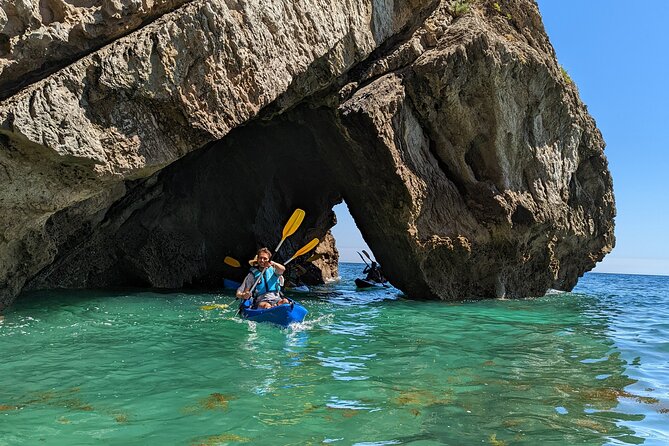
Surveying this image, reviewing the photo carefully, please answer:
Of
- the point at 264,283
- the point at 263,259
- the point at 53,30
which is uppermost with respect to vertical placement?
the point at 53,30

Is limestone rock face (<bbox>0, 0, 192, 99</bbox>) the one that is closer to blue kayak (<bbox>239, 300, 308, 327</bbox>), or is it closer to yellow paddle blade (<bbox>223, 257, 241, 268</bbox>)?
blue kayak (<bbox>239, 300, 308, 327</bbox>)

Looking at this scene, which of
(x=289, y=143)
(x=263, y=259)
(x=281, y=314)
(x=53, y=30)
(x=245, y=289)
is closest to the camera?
(x=53, y=30)

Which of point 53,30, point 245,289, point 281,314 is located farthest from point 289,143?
point 53,30

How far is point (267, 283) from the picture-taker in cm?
1034

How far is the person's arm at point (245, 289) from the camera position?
10.0m

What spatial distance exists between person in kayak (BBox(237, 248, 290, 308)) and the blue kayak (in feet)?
1.62

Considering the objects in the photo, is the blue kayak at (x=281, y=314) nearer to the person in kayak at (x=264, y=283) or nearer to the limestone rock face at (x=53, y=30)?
the person in kayak at (x=264, y=283)

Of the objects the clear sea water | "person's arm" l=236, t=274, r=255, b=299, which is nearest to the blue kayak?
the clear sea water

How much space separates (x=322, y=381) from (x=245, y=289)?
488 cm

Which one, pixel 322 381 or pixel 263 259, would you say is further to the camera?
pixel 263 259

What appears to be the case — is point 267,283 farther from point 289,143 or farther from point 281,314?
point 289,143

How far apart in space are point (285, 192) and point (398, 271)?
658 centimetres

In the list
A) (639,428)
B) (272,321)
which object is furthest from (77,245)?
(639,428)

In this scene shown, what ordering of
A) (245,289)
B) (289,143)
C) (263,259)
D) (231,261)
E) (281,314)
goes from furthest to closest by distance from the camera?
1. (289,143)
2. (231,261)
3. (263,259)
4. (245,289)
5. (281,314)
